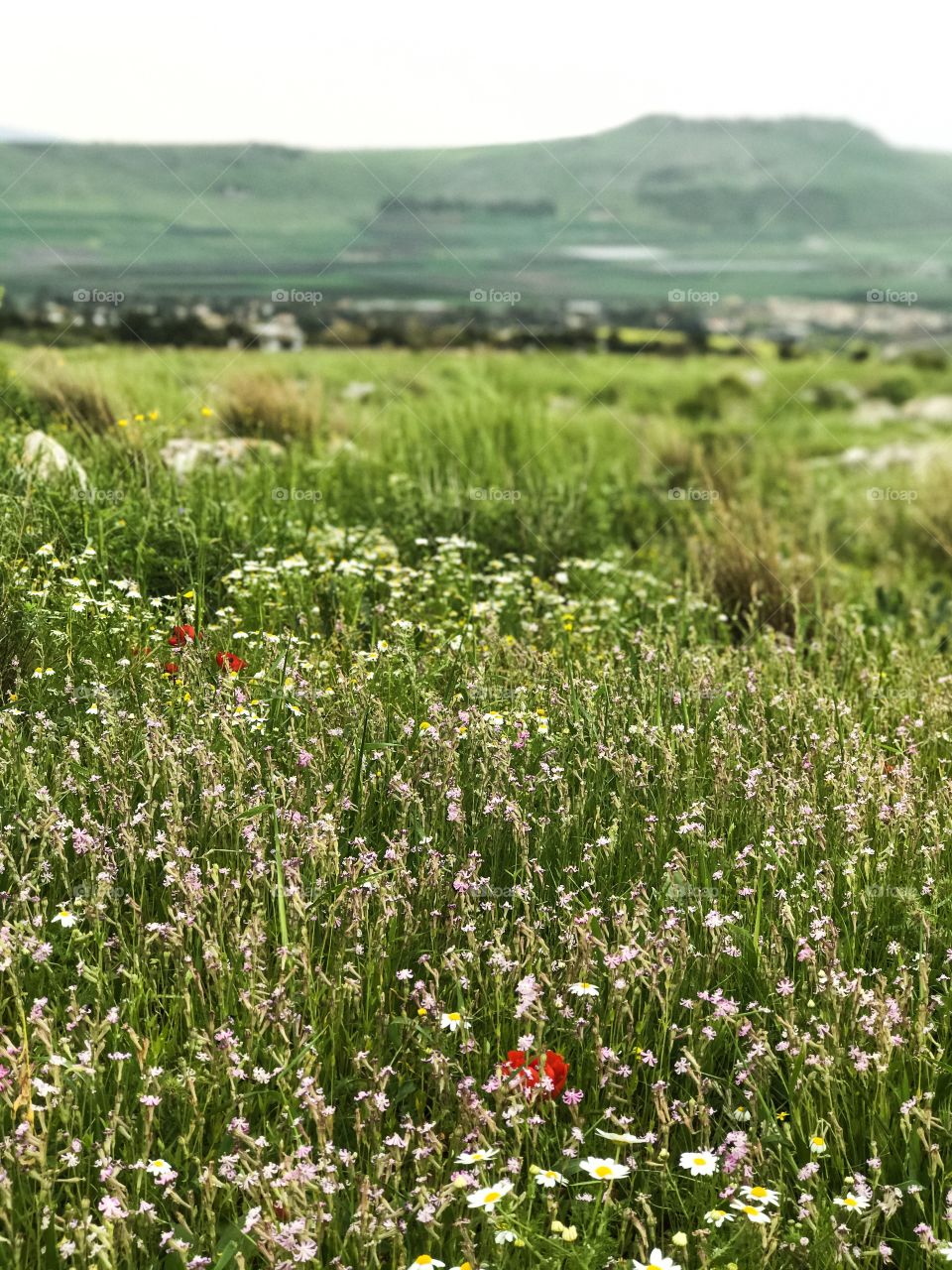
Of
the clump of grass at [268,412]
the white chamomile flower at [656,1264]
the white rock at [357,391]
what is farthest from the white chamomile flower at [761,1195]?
the white rock at [357,391]

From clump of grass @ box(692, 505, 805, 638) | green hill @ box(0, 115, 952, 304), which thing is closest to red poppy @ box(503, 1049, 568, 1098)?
clump of grass @ box(692, 505, 805, 638)

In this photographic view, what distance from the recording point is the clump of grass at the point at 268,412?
9.36 m

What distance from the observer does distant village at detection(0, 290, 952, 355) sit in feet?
47.0

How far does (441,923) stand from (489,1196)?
100 cm

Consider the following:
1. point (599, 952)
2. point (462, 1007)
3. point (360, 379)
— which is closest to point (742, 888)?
point (599, 952)

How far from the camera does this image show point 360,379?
16.9m

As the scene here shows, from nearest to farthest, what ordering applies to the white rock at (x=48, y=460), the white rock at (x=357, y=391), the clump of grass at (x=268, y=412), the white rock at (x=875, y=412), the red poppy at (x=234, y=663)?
the red poppy at (x=234, y=663) → the white rock at (x=48, y=460) → the clump of grass at (x=268, y=412) → the white rock at (x=357, y=391) → the white rock at (x=875, y=412)

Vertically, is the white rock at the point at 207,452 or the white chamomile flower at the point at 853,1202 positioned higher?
the white rock at the point at 207,452

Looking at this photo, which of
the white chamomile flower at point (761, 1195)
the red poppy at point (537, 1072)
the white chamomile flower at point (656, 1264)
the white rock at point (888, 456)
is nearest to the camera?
the white chamomile flower at point (656, 1264)

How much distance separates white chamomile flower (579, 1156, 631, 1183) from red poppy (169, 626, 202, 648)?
9.15ft

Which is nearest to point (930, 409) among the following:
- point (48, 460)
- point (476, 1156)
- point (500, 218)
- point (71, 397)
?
point (71, 397)

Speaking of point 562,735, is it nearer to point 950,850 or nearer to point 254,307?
point 950,850

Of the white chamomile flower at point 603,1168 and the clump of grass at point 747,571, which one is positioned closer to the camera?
the white chamomile flower at point 603,1168

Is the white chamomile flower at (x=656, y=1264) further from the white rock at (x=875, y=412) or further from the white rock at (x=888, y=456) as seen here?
the white rock at (x=875, y=412)
